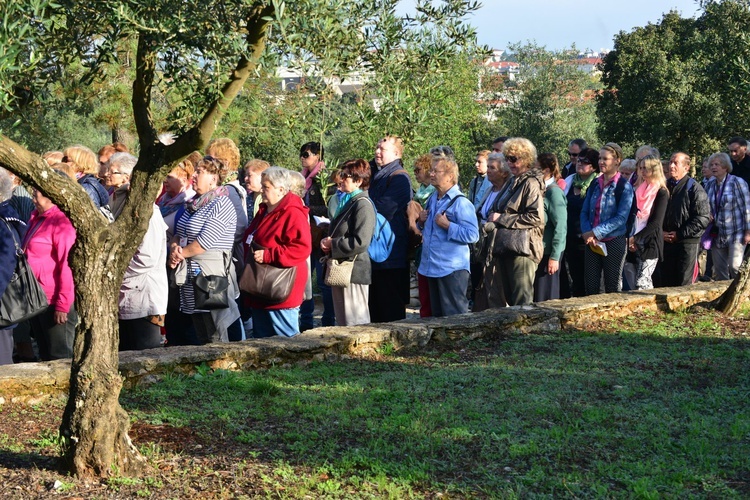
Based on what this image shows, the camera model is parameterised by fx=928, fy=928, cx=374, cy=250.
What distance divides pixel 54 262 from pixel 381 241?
9.61ft

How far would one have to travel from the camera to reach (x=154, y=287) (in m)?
7.04

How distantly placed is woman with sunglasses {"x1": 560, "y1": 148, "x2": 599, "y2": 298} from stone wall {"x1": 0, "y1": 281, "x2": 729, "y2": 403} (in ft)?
2.94

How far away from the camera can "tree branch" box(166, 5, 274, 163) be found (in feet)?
14.6

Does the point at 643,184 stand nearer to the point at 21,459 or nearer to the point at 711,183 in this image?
the point at 711,183

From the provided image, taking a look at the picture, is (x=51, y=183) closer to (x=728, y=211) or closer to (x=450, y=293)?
(x=450, y=293)

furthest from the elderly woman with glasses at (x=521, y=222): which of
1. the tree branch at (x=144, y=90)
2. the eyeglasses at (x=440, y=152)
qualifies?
the tree branch at (x=144, y=90)

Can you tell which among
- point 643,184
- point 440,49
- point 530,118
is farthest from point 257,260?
point 530,118

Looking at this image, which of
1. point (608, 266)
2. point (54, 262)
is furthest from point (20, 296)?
point (608, 266)

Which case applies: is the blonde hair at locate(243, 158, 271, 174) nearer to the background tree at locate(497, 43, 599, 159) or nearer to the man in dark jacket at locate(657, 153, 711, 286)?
the man in dark jacket at locate(657, 153, 711, 286)

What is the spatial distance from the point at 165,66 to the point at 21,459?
2253 millimetres

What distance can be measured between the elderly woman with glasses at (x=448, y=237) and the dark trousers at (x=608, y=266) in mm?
2159

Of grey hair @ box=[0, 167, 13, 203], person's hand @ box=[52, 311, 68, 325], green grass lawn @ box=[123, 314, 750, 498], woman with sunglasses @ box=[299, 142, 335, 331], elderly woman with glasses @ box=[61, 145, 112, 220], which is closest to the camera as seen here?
green grass lawn @ box=[123, 314, 750, 498]

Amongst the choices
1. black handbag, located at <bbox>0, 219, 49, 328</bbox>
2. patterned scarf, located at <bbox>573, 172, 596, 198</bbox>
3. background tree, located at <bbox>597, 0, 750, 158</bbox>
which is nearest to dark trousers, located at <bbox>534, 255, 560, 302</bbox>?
patterned scarf, located at <bbox>573, 172, 596, 198</bbox>

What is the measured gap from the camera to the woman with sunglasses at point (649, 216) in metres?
10.1
